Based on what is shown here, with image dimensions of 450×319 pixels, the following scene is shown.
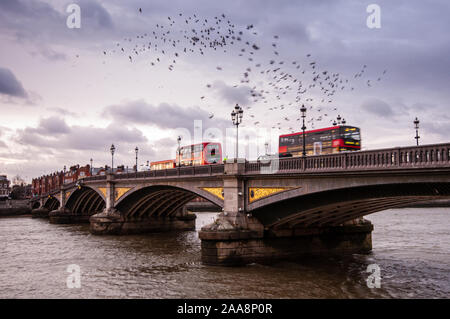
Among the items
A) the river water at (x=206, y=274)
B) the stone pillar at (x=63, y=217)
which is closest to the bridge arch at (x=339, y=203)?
the river water at (x=206, y=274)

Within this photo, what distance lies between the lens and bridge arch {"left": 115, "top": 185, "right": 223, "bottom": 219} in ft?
126

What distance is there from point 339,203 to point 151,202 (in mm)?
25713

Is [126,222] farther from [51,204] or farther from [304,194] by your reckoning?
[51,204]

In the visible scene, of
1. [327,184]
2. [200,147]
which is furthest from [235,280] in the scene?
[200,147]

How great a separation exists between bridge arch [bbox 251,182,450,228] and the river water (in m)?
2.37

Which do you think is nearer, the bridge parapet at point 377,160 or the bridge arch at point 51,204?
the bridge parapet at point 377,160

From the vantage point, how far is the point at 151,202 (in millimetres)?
41344

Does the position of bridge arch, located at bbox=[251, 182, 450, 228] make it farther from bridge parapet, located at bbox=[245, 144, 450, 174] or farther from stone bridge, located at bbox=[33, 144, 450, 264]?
bridge parapet, located at bbox=[245, 144, 450, 174]

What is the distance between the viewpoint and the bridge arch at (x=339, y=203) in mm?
15797

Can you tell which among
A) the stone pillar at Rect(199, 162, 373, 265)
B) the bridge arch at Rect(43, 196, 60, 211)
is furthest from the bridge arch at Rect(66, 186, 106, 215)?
the stone pillar at Rect(199, 162, 373, 265)

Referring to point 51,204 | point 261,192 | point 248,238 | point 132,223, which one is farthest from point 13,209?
point 261,192

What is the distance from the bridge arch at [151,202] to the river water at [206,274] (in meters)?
7.03

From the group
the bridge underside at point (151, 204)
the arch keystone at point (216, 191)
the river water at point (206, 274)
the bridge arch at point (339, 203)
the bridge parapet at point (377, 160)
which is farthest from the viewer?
the bridge underside at point (151, 204)

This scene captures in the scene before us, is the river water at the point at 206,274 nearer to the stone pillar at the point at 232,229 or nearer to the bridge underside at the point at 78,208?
the stone pillar at the point at 232,229
